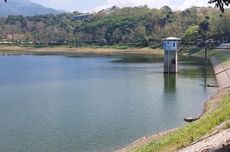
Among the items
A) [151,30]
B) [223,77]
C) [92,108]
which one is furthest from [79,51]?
[92,108]

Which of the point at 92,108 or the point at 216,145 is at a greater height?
the point at 216,145

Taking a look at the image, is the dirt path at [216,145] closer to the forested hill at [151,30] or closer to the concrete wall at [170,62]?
the concrete wall at [170,62]

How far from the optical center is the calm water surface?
32.5 m

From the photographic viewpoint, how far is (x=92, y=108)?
1793 inches

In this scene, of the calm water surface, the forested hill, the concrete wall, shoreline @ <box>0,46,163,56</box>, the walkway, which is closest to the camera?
the calm water surface

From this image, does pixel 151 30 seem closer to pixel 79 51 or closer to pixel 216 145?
pixel 79 51

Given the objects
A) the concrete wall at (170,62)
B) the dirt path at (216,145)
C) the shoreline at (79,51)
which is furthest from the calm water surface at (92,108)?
the shoreline at (79,51)

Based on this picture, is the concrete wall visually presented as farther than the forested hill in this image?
No

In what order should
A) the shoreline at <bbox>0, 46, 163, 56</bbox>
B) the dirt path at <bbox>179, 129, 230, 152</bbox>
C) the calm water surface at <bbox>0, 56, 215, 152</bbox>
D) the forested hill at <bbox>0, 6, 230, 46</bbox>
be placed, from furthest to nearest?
the shoreline at <bbox>0, 46, 163, 56</bbox> → the forested hill at <bbox>0, 6, 230, 46</bbox> → the calm water surface at <bbox>0, 56, 215, 152</bbox> → the dirt path at <bbox>179, 129, 230, 152</bbox>

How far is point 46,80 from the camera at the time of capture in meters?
76.1

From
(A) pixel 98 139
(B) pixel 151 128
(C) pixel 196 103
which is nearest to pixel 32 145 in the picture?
(A) pixel 98 139

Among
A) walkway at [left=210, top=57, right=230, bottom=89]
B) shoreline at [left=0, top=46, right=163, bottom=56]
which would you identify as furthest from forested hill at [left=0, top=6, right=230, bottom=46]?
walkway at [left=210, top=57, right=230, bottom=89]

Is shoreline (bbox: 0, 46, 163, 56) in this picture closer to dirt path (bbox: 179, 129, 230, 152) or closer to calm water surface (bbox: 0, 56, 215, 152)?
calm water surface (bbox: 0, 56, 215, 152)

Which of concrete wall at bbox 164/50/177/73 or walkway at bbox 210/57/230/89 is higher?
concrete wall at bbox 164/50/177/73
